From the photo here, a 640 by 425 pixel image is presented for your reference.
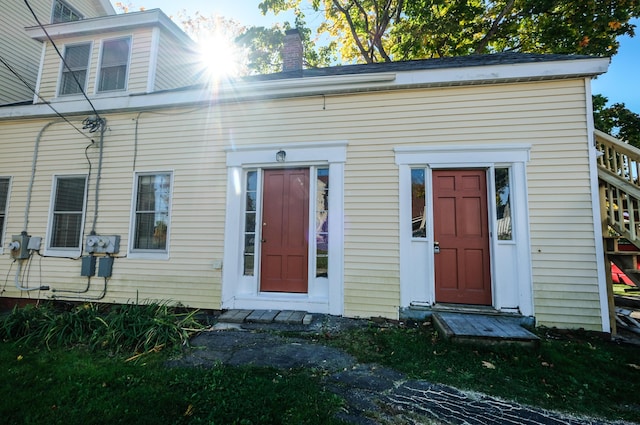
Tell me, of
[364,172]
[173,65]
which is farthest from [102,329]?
[173,65]

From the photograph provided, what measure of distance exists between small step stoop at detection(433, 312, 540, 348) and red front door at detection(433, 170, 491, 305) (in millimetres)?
309

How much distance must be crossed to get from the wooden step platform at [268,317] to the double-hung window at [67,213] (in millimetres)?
3481

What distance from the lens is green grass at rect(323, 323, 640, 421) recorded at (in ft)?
8.19

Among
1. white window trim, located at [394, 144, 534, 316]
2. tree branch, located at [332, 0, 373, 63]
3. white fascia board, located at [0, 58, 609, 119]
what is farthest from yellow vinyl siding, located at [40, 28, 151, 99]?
tree branch, located at [332, 0, 373, 63]

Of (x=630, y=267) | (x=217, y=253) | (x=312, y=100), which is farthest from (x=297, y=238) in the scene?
(x=630, y=267)

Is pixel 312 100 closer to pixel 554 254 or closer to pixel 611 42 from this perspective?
pixel 554 254

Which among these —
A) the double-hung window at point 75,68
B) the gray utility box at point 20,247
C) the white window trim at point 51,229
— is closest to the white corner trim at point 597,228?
the white window trim at point 51,229

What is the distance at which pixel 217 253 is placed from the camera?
488 centimetres

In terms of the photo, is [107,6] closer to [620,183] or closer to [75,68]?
[75,68]

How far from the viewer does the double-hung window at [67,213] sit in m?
5.52

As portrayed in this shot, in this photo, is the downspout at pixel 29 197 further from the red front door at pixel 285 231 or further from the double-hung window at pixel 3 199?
the red front door at pixel 285 231

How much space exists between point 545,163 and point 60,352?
675 centimetres

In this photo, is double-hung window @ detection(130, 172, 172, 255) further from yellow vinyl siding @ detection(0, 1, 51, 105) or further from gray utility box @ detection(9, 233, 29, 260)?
yellow vinyl siding @ detection(0, 1, 51, 105)

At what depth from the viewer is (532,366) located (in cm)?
301
